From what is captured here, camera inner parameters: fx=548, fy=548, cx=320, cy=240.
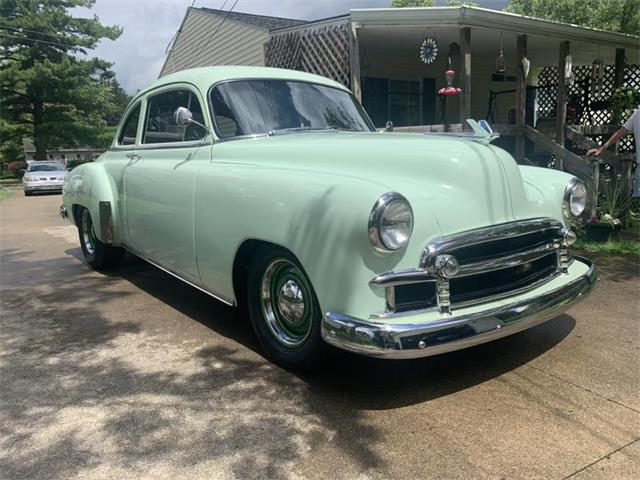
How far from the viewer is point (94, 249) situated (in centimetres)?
589

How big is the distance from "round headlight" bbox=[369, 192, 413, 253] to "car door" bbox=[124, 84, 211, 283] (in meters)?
1.63

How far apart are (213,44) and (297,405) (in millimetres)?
17250

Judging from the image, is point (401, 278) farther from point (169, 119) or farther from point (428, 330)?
point (169, 119)

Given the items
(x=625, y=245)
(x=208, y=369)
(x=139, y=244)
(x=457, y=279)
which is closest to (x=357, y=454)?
(x=457, y=279)

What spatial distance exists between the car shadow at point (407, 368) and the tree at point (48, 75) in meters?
28.1

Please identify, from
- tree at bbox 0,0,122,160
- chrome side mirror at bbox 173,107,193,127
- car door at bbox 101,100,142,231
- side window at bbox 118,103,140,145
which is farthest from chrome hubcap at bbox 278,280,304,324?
tree at bbox 0,0,122,160

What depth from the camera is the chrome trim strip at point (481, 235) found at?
8.50 feet

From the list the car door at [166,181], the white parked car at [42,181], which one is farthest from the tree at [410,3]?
the car door at [166,181]

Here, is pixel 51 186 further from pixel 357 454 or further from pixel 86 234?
pixel 357 454

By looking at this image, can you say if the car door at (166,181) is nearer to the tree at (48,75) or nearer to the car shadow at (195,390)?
the car shadow at (195,390)

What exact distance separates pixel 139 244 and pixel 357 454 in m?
2.98

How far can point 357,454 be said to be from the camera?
2.42 meters

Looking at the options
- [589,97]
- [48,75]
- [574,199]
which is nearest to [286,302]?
[574,199]

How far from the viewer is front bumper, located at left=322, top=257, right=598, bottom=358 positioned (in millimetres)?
2455
